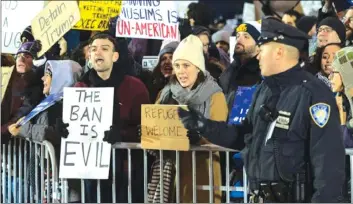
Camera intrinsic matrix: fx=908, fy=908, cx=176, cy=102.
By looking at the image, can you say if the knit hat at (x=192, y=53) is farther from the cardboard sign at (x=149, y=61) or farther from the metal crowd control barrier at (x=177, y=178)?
the cardboard sign at (x=149, y=61)

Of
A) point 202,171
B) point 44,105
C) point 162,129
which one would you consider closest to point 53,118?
point 44,105

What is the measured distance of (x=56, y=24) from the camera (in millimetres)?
9414

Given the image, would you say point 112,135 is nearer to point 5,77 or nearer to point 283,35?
point 283,35

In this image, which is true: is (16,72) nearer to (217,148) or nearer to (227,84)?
(227,84)

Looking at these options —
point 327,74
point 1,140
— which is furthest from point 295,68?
point 1,140

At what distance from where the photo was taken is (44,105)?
8281mm

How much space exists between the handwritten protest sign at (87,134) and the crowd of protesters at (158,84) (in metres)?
0.10

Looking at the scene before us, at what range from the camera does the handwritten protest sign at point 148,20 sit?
9.76m

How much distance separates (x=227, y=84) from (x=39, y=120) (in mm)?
1777

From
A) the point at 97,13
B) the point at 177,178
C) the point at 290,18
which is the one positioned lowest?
the point at 177,178

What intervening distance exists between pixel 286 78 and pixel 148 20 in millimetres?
4125

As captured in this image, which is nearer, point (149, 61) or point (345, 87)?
point (345, 87)

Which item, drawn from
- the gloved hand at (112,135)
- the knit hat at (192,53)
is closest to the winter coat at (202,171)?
the knit hat at (192,53)

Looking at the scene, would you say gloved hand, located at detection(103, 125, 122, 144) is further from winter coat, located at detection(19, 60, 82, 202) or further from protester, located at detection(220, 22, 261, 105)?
protester, located at detection(220, 22, 261, 105)
